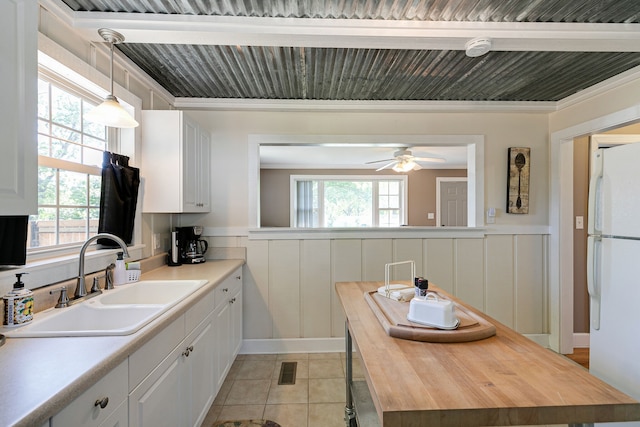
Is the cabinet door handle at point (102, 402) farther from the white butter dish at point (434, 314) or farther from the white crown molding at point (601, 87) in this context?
the white crown molding at point (601, 87)

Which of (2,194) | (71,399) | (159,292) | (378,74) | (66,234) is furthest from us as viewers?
(378,74)

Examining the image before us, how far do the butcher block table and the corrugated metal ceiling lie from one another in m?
1.66

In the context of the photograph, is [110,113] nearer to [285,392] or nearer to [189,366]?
[189,366]

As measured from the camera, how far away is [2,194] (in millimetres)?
891

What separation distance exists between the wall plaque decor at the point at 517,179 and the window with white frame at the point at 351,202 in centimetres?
375

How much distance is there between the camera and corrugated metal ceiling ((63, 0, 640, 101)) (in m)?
1.58

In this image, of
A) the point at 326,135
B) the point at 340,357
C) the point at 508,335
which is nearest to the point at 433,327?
the point at 508,335

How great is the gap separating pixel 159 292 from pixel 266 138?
1.67m

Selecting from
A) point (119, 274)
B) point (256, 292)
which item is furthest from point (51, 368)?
point (256, 292)

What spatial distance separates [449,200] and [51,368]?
6.98 metres

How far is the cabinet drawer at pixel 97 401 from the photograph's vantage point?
793 millimetres

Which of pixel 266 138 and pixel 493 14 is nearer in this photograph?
pixel 493 14

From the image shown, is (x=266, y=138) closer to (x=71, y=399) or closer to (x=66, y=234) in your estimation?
(x=66, y=234)

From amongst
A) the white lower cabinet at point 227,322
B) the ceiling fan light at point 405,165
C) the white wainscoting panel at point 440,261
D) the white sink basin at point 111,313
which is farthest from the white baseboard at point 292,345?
the ceiling fan light at point 405,165
